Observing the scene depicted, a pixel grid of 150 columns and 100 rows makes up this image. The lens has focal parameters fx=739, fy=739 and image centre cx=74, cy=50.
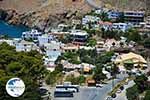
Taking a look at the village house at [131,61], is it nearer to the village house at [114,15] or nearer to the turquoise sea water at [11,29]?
the village house at [114,15]

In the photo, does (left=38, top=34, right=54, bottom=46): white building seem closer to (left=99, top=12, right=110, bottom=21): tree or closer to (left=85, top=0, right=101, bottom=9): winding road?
(left=99, top=12, right=110, bottom=21): tree

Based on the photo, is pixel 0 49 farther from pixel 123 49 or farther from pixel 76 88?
pixel 123 49

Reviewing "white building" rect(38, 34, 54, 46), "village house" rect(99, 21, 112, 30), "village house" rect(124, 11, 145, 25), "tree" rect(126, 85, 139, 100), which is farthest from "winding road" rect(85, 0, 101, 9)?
"tree" rect(126, 85, 139, 100)

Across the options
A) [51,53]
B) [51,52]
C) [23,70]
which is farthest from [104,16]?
[23,70]

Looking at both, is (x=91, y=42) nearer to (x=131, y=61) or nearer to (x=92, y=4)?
(x=131, y=61)

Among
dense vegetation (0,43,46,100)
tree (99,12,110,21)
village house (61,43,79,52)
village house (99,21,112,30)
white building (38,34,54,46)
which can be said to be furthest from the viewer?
tree (99,12,110,21)

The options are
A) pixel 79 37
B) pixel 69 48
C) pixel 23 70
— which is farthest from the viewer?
pixel 79 37
